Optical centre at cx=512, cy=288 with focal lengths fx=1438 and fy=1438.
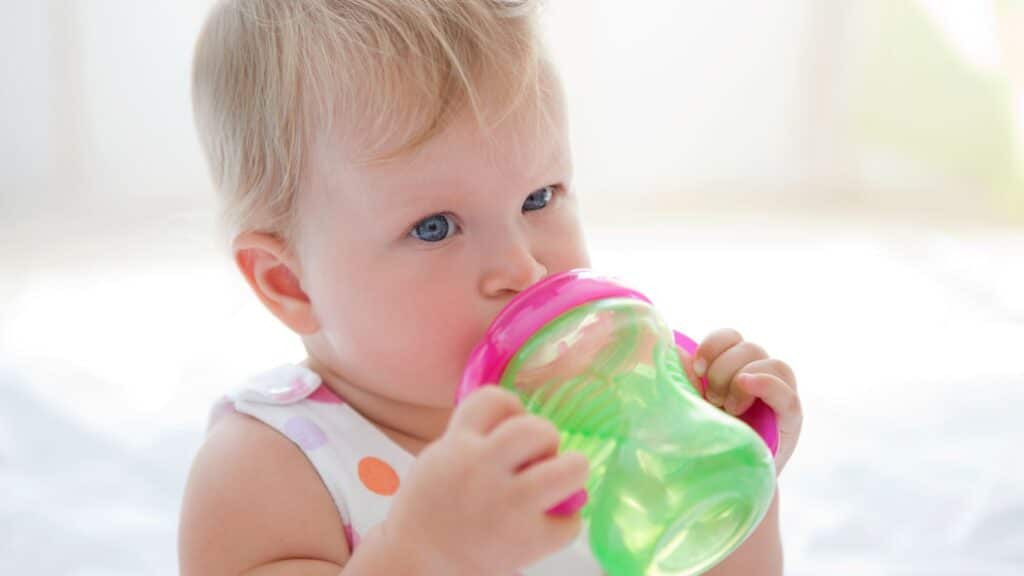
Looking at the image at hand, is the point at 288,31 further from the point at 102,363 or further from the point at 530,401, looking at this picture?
the point at 102,363

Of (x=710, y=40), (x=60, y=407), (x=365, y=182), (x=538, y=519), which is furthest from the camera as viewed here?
(x=710, y=40)

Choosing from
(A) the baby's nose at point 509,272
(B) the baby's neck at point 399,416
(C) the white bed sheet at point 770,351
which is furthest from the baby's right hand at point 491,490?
(C) the white bed sheet at point 770,351

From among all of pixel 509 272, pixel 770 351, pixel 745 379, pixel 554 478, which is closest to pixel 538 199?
pixel 509 272

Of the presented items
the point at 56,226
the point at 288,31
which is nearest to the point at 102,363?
the point at 56,226

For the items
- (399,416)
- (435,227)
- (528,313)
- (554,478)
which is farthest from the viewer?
(399,416)

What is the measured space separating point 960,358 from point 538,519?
1027 mm

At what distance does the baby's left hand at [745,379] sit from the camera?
0.89 m

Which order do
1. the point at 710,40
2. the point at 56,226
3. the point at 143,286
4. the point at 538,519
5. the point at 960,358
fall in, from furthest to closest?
the point at 710,40, the point at 56,226, the point at 143,286, the point at 960,358, the point at 538,519

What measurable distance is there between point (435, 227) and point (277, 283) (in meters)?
0.16

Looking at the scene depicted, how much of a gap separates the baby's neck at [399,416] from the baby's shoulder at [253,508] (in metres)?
0.06

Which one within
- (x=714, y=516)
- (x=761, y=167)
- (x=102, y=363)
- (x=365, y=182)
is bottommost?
(x=761, y=167)

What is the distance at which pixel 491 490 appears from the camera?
0.71m

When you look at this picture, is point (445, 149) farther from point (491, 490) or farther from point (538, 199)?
point (491, 490)

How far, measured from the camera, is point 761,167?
2459 millimetres
